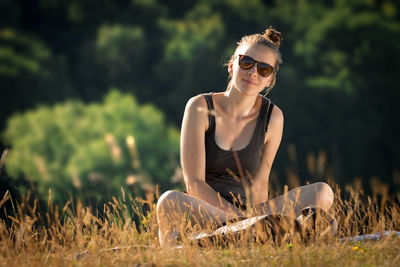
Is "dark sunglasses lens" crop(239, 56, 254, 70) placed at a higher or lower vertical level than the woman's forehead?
lower

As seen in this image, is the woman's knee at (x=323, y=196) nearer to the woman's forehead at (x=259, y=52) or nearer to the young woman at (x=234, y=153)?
the young woman at (x=234, y=153)

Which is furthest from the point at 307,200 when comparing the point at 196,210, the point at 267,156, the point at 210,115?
the point at 210,115

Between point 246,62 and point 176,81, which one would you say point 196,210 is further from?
point 176,81

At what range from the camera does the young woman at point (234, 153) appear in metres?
3.69

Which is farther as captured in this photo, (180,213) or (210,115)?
(210,115)

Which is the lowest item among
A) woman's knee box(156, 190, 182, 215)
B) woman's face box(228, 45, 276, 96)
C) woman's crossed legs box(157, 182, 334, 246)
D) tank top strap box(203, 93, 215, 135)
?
woman's crossed legs box(157, 182, 334, 246)

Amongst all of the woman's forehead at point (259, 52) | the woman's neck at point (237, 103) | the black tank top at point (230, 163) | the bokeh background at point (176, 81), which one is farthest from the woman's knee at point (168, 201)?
the bokeh background at point (176, 81)

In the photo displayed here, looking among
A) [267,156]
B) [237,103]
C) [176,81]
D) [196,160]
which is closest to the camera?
[196,160]

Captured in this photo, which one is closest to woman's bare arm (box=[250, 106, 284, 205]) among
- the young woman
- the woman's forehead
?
the young woman

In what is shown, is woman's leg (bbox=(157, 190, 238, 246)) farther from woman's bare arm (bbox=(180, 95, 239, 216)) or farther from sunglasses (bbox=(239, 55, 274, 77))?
sunglasses (bbox=(239, 55, 274, 77))

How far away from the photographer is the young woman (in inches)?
145

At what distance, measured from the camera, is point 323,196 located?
375 centimetres

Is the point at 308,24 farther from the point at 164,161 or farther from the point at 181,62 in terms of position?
the point at 164,161

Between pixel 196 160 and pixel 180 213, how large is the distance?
35 cm
